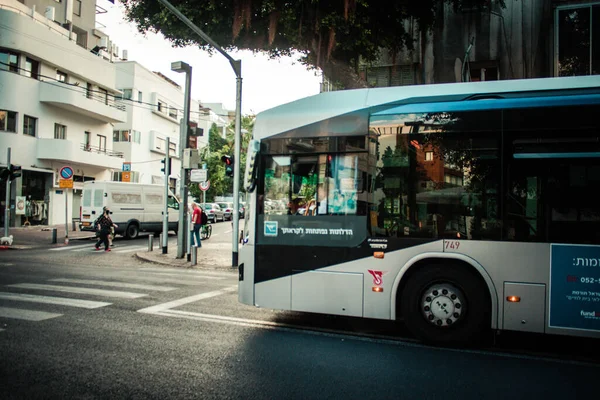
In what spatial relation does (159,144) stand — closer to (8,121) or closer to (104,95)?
(104,95)

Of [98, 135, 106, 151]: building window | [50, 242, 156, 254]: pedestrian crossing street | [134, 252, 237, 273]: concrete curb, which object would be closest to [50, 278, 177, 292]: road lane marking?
[134, 252, 237, 273]: concrete curb

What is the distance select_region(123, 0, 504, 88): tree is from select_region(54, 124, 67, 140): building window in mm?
19274

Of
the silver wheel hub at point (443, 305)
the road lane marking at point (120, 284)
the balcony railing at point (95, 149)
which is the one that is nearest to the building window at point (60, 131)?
the balcony railing at point (95, 149)

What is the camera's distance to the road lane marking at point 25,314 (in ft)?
20.6

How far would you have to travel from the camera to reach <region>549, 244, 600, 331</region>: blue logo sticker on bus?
4863 millimetres

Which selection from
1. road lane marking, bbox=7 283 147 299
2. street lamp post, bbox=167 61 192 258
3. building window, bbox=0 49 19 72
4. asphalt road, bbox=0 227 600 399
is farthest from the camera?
building window, bbox=0 49 19 72

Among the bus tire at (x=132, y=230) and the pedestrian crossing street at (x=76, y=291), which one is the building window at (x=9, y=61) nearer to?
the bus tire at (x=132, y=230)

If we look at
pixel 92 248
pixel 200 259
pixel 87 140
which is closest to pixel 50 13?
pixel 87 140

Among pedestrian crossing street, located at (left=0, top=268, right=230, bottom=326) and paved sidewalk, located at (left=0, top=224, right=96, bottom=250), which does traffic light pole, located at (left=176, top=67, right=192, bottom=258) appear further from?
paved sidewalk, located at (left=0, top=224, right=96, bottom=250)

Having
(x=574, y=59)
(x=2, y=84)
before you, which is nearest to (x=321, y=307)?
(x=574, y=59)

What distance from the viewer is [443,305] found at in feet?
17.6

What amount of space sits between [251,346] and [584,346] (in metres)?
4.14

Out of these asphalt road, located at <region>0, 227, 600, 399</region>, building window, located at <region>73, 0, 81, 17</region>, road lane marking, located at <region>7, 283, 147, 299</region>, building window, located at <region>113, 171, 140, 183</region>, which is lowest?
road lane marking, located at <region>7, 283, 147, 299</region>

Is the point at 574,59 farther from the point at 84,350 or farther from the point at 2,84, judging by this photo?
the point at 2,84
